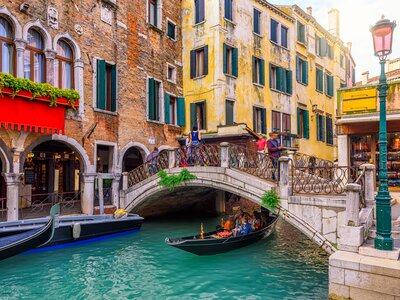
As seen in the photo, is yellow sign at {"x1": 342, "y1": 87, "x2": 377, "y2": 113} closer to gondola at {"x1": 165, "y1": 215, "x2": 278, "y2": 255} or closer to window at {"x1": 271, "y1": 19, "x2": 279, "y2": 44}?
gondola at {"x1": 165, "y1": 215, "x2": 278, "y2": 255}

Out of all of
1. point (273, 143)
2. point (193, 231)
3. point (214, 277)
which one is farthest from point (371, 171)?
point (193, 231)

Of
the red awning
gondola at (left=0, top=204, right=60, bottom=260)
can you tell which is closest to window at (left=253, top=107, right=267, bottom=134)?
the red awning

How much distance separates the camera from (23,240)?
7586 mm

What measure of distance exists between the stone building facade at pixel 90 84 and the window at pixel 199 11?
0.97 meters

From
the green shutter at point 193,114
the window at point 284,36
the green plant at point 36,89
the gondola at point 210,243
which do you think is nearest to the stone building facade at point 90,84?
the green plant at point 36,89

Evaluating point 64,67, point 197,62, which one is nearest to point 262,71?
point 197,62

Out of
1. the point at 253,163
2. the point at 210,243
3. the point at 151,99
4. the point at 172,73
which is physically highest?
the point at 172,73

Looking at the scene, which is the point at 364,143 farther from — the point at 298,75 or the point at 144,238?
the point at 298,75

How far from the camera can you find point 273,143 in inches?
371

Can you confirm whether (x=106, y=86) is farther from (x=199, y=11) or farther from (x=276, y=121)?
(x=276, y=121)

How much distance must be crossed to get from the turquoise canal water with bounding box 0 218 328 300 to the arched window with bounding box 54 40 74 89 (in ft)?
17.4

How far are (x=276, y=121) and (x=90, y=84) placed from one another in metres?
9.62

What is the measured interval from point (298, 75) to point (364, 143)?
926 centimetres

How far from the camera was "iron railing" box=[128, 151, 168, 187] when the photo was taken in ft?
39.4
